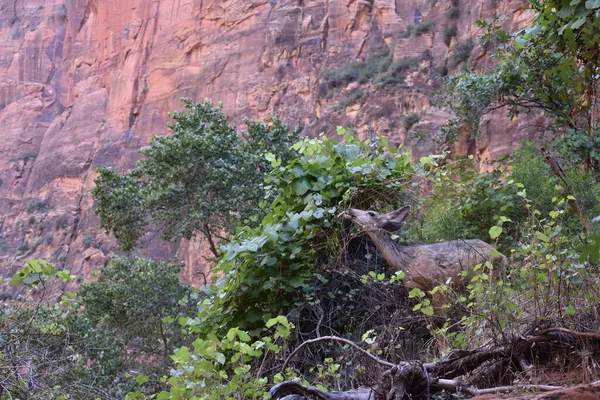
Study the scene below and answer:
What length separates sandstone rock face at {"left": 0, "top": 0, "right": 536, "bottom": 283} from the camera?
28.1 meters

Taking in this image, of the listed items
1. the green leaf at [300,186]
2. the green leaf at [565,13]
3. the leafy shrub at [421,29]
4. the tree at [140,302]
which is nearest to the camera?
the green leaf at [565,13]

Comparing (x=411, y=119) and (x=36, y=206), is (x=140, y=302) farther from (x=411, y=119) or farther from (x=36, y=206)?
(x=36, y=206)

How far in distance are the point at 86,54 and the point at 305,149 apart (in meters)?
40.5

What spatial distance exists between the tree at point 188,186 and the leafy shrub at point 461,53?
13.5 m

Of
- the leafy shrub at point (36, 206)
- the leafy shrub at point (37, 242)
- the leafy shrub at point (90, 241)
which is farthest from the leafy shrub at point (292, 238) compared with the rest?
the leafy shrub at point (36, 206)

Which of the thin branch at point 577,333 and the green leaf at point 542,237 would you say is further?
the green leaf at point 542,237

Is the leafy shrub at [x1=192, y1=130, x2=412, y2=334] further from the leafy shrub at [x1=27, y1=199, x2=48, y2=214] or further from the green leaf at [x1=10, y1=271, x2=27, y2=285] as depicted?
the leafy shrub at [x1=27, y1=199, x2=48, y2=214]

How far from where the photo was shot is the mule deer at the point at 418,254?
3809mm

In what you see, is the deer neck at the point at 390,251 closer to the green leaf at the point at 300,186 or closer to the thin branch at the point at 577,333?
the green leaf at the point at 300,186

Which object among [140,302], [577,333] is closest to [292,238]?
[577,333]

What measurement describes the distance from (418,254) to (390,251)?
6.7 inches

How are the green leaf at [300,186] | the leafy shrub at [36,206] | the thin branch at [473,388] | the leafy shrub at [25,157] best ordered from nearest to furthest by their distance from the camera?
the thin branch at [473,388]
the green leaf at [300,186]
the leafy shrub at [36,206]
the leafy shrub at [25,157]

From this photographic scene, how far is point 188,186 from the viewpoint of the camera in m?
14.2

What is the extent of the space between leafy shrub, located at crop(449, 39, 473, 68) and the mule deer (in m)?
23.0
